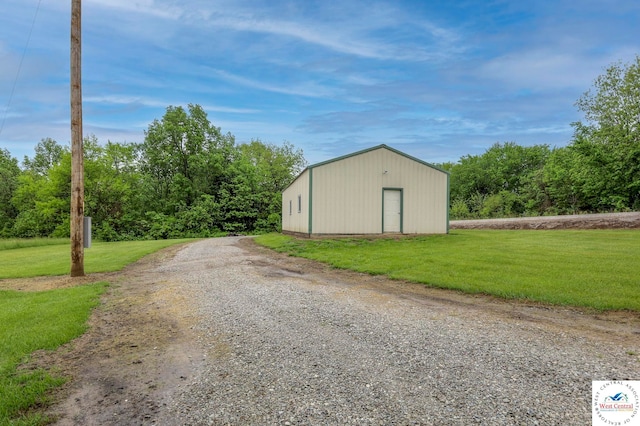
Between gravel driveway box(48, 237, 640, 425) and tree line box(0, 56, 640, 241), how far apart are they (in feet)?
94.2

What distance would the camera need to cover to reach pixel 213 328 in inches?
179

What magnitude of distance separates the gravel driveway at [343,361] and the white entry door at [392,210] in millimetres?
10400

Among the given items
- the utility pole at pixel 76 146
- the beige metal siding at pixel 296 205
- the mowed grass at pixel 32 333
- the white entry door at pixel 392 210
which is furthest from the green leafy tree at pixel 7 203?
the white entry door at pixel 392 210

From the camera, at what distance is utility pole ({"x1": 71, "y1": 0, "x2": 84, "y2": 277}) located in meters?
8.70

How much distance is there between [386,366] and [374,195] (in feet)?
44.3

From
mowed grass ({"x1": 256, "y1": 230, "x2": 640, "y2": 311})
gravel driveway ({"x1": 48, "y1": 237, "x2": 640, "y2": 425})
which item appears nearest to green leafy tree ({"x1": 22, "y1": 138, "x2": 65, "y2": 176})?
mowed grass ({"x1": 256, "y1": 230, "x2": 640, "y2": 311})

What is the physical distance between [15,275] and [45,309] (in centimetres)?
572

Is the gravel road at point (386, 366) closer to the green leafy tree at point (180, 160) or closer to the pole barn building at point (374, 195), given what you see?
the pole barn building at point (374, 195)

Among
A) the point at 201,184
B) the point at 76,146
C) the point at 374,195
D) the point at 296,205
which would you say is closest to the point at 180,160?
the point at 201,184

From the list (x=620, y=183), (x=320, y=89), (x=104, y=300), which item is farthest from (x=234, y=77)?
(x=620, y=183)

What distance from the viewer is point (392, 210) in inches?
654

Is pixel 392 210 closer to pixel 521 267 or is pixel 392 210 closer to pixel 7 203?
pixel 521 267

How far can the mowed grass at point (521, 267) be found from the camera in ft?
19.0

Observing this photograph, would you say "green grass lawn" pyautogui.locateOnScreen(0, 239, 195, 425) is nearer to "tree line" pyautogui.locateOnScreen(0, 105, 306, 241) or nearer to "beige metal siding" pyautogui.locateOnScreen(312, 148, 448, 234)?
"beige metal siding" pyautogui.locateOnScreen(312, 148, 448, 234)
